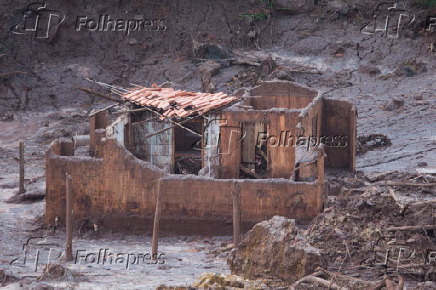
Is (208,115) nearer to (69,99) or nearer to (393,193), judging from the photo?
(393,193)

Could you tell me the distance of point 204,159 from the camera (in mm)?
24547

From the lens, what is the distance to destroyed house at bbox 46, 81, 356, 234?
2128 cm

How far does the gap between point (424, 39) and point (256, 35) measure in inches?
245

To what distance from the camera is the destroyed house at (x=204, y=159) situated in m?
21.3

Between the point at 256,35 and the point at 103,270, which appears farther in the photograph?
the point at 256,35

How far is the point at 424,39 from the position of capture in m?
37.2

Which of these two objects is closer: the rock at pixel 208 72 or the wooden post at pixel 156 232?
the wooden post at pixel 156 232

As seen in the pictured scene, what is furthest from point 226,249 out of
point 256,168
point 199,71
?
point 199,71

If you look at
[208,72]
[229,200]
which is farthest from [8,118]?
[229,200]

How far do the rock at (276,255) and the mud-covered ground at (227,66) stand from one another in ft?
22.5

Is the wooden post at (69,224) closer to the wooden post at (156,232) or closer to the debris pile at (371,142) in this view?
the wooden post at (156,232)

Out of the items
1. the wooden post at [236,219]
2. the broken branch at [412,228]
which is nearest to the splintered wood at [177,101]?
the wooden post at [236,219]

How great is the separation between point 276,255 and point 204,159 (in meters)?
7.64

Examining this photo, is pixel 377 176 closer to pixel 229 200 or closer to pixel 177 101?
pixel 177 101
